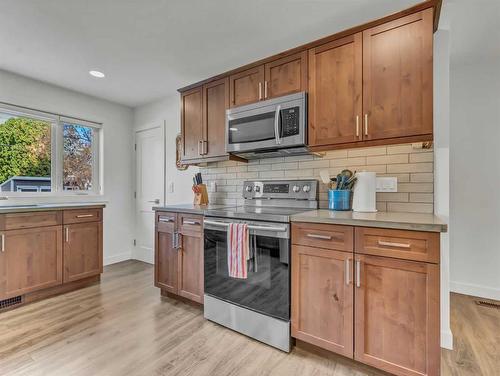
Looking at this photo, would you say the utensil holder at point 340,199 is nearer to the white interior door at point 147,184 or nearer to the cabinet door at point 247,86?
the cabinet door at point 247,86

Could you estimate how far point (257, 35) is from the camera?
2.21m

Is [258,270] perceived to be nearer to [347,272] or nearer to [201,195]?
[347,272]

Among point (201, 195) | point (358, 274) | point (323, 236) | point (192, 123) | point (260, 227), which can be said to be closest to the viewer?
point (358, 274)

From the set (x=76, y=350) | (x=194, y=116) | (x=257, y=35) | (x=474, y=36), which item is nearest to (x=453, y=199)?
(x=474, y=36)

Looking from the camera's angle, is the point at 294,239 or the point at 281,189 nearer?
the point at 294,239

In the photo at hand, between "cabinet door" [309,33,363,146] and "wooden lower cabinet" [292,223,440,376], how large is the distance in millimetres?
763

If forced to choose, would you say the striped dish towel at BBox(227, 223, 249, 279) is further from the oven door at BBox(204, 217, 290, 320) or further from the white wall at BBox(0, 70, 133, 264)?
the white wall at BBox(0, 70, 133, 264)

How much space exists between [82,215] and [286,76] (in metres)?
2.72

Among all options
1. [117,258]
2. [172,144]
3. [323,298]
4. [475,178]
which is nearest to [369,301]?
[323,298]

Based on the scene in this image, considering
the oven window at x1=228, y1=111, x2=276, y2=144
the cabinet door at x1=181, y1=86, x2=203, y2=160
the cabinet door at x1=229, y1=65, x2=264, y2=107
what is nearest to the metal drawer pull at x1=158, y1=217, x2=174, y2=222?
the cabinet door at x1=181, y1=86, x2=203, y2=160

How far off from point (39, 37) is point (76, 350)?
2.56m

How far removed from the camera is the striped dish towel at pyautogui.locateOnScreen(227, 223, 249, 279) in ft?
6.52

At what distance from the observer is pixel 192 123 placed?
2934mm

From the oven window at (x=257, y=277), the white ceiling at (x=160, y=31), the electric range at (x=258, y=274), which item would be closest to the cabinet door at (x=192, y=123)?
the white ceiling at (x=160, y=31)
